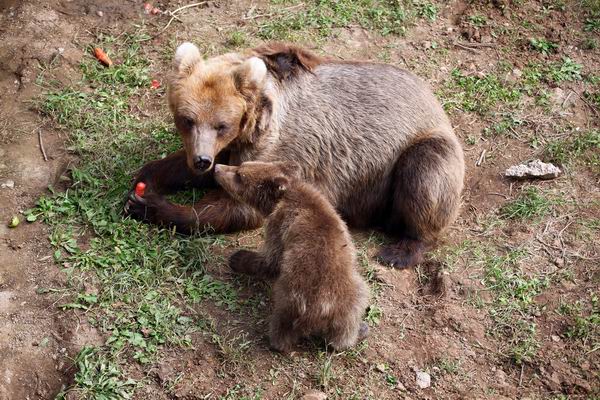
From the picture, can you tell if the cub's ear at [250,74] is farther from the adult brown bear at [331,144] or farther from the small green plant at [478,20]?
the small green plant at [478,20]

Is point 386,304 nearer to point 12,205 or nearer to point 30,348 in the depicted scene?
point 30,348

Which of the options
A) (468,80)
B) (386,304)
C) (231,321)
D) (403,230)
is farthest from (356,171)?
(468,80)

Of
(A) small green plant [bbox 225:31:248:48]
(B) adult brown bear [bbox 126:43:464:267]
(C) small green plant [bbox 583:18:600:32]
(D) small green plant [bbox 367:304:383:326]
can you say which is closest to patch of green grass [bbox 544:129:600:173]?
(B) adult brown bear [bbox 126:43:464:267]

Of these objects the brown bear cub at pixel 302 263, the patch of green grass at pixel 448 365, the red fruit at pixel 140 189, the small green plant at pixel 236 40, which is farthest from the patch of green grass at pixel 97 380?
the small green plant at pixel 236 40

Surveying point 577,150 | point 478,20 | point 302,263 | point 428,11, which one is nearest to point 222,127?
point 302,263

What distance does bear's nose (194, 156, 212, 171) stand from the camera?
21.8ft

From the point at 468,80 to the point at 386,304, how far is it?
378cm

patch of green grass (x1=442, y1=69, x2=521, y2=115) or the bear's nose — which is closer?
the bear's nose

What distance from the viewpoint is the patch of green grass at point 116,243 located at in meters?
6.09

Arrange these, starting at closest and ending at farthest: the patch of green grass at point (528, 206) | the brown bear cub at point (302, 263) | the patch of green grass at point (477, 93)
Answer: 1. the brown bear cub at point (302, 263)
2. the patch of green grass at point (528, 206)
3. the patch of green grass at point (477, 93)

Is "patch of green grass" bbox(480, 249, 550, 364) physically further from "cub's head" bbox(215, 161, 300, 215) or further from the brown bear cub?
"cub's head" bbox(215, 161, 300, 215)

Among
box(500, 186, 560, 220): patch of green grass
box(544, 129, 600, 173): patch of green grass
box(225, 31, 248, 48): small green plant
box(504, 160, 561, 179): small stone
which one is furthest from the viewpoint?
box(225, 31, 248, 48): small green plant

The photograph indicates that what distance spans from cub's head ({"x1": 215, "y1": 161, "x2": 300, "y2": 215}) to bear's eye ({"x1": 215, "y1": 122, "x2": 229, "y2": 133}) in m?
0.32

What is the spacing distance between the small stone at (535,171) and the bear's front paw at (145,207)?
377 cm
